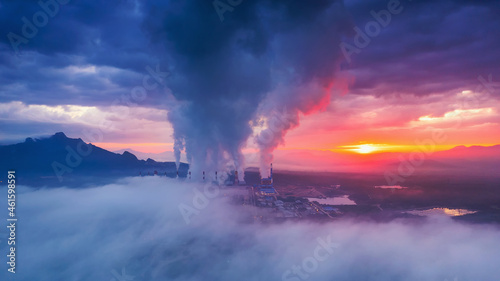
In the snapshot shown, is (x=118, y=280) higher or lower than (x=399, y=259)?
lower

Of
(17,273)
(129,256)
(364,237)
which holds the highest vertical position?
(364,237)

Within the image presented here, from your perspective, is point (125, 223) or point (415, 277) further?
point (125, 223)

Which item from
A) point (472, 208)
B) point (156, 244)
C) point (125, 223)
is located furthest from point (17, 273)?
point (472, 208)

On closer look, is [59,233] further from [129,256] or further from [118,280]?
[118,280]

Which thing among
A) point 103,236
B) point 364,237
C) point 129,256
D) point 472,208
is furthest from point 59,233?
point 472,208

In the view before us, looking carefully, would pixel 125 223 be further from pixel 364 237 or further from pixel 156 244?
pixel 364 237

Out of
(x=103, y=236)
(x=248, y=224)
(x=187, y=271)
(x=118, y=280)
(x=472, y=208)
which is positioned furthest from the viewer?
(x=103, y=236)

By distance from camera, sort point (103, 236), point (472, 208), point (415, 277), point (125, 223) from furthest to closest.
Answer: point (125, 223) < point (103, 236) < point (472, 208) < point (415, 277)

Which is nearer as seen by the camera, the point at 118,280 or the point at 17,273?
the point at 118,280

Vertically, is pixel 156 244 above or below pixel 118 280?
above
